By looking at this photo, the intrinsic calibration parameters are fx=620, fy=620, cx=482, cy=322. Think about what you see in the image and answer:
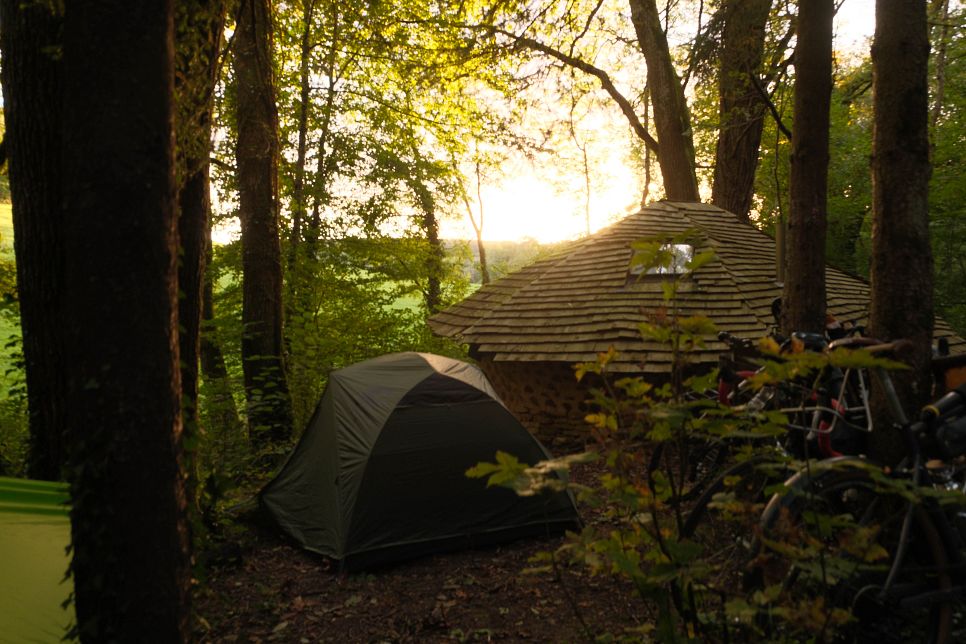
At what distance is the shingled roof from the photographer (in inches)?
355

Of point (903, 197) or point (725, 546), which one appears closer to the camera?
point (725, 546)

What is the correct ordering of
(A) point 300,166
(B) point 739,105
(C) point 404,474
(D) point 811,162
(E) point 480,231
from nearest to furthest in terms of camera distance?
(D) point 811,162 → (C) point 404,474 → (B) point 739,105 → (A) point 300,166 → (E) point 480,231

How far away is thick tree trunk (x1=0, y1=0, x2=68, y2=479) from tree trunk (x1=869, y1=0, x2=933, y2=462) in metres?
4.96

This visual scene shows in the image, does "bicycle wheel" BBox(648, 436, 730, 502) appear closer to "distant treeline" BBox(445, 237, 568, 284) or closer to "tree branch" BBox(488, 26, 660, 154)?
"tree branch" BBox(488, 26, 660, 154)

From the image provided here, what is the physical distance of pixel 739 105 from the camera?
9781mm

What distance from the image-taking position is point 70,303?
206 cm

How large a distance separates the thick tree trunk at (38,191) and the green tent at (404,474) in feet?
7.57

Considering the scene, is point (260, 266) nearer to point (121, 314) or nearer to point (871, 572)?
point (121, 314)

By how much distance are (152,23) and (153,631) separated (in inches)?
81.5

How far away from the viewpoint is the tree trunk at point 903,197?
384 centimetres

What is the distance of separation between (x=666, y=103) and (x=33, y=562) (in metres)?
13.5

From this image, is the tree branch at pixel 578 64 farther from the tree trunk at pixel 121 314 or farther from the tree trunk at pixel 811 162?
the tree trunk at pixel 121 314

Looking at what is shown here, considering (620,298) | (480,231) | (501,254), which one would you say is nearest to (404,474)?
(620,298)

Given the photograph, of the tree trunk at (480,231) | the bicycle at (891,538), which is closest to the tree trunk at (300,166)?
the bicycle at (891,538)
